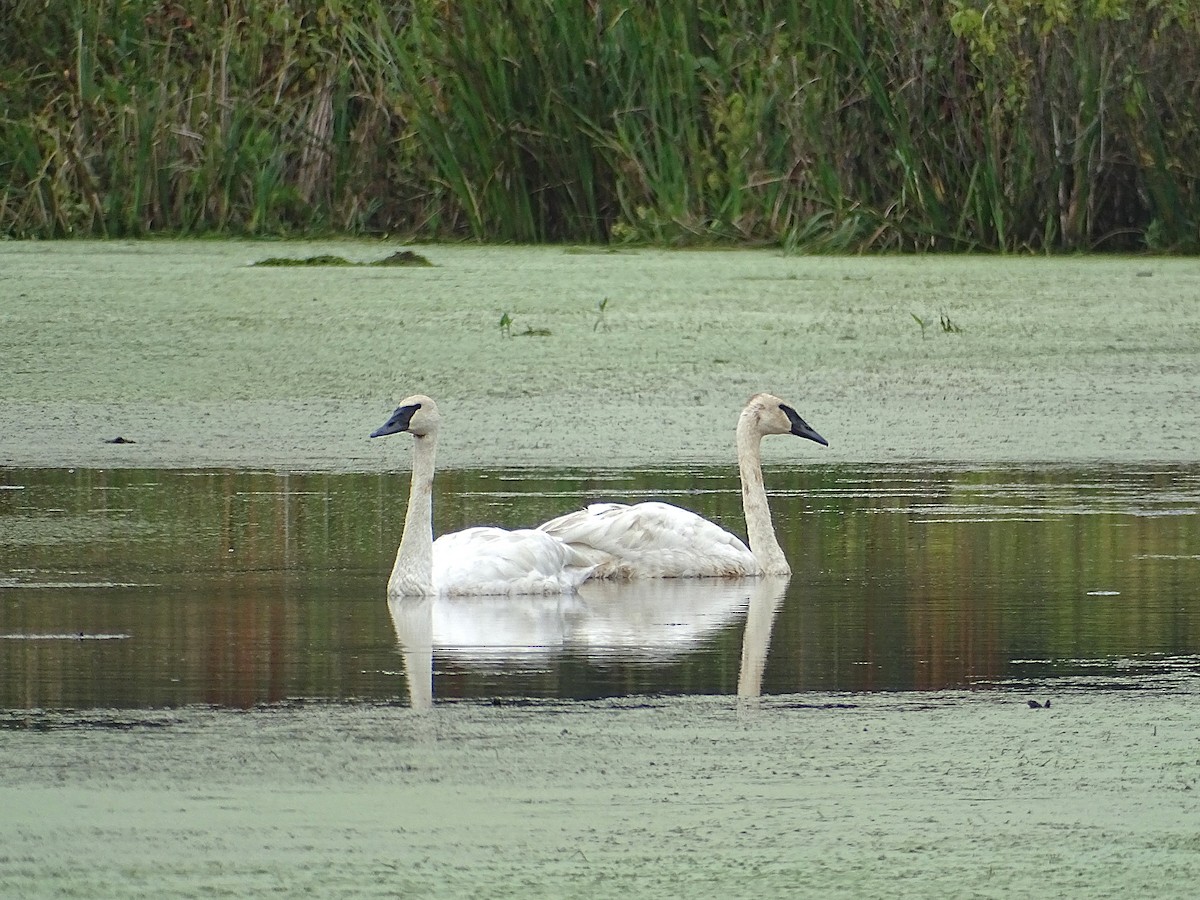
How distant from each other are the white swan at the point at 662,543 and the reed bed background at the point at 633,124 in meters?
7.52

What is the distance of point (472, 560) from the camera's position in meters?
5.56

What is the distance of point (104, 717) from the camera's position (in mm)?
4004

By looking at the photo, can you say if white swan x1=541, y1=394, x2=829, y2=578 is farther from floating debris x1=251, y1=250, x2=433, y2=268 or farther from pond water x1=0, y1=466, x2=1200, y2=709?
floating debris x1=251, y1=250, x2=433, y2=268

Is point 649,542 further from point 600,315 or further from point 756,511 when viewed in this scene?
point 600,315

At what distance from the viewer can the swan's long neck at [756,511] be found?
5.82 metres

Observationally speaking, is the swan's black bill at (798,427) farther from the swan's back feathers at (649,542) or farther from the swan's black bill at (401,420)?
the swan's black bill at (401,420)

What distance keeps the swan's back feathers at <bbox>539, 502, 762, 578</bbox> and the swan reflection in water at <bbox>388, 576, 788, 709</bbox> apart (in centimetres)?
4

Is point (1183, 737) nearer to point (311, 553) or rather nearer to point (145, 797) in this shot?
point (145, 797)

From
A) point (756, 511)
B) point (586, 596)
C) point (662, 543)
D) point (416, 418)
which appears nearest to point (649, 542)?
point (662, 543)

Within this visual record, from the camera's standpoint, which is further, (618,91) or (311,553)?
(618,91)

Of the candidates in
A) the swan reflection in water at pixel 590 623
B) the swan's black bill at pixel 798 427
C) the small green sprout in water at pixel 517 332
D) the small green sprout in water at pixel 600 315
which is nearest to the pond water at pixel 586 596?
the swan reflection in water at pixel 590 623

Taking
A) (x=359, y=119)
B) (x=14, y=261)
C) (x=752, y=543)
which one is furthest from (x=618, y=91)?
(x=752, y=543)

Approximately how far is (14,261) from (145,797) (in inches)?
379

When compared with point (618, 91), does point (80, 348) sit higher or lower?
lower
